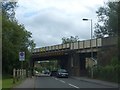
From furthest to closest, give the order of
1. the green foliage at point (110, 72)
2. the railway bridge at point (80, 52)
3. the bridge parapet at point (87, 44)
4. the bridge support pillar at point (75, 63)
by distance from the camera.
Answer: the bridge support pillar at point (75, 63) < the railway bridge at point (80, 52) < the bridge parapet at point (87, 44) < the green foliage at point (110, 72)

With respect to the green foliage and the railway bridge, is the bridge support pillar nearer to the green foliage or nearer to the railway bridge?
the railway bridge

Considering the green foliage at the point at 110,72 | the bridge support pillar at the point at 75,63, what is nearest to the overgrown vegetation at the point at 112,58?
the green foliage at the point at 110,72

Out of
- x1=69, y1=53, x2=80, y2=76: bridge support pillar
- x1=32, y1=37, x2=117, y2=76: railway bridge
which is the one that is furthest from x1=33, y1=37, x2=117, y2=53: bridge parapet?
x1=69, y1=53, x2=80, y2=76: bridge support pillar

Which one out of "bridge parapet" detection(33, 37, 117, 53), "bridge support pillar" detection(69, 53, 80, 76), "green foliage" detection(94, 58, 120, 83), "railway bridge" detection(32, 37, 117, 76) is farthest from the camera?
"bridge support pillar" detection(69, 53, 80, 76)

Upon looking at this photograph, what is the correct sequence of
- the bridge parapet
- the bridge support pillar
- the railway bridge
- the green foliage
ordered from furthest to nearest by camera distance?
the bridge support pillar
the railway bridge
the bridge parapet
the green foliage

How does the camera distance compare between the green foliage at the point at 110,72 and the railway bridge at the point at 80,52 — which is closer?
the green foliage at the point at 110,72

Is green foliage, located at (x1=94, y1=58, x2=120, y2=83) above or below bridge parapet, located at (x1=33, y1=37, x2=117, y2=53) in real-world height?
below

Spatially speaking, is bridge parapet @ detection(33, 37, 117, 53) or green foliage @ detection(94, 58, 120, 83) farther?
bridge parapet @ detection(33, 37, 117, 53)

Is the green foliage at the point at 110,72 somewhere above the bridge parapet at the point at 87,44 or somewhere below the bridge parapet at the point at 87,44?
below

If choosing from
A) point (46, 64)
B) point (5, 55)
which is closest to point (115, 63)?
point (5, 55)

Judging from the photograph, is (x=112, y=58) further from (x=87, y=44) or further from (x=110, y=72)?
(x=87, y=44)

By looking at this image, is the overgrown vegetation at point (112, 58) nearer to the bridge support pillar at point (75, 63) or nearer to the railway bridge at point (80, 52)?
the railway bridge at point (80, 52)

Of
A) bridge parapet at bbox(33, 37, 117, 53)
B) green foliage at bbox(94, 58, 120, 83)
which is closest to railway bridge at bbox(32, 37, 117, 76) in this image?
bridge parapet at bbox(33, 37, 117, 53)

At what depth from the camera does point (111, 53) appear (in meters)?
57.7
